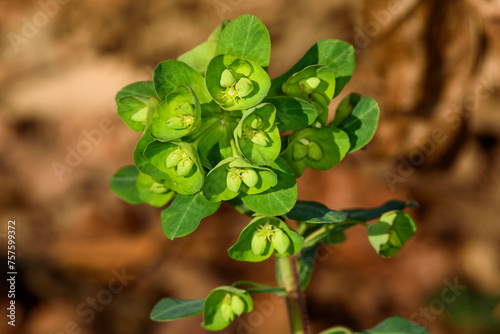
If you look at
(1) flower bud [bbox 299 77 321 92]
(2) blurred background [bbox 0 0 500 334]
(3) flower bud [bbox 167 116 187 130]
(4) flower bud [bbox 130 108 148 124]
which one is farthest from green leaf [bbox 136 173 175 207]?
(2) blurred background [bbox 0 0 500 334]

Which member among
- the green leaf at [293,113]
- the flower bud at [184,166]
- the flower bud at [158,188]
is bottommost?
the flower bud at [158,188]

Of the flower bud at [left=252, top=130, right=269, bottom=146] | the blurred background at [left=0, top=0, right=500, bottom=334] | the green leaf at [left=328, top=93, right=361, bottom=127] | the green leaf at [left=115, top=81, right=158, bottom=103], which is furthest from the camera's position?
the blurred background at [left=0, top=0, right=500, bottom=334]

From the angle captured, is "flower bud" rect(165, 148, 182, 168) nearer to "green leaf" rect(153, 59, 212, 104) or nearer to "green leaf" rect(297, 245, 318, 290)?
"green leaf" rect(153, 59, 212, 104)

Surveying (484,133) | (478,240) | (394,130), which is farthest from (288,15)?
(478,240)

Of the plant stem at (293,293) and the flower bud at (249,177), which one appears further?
the plant stem at (293,293)

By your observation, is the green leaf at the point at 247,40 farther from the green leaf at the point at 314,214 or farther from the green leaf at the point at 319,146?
the green leaf at the point at 314,214

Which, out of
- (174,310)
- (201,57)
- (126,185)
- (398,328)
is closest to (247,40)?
(201,57)

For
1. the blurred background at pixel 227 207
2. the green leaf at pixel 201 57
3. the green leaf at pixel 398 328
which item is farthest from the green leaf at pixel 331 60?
the blurred background at pixel 227 207
